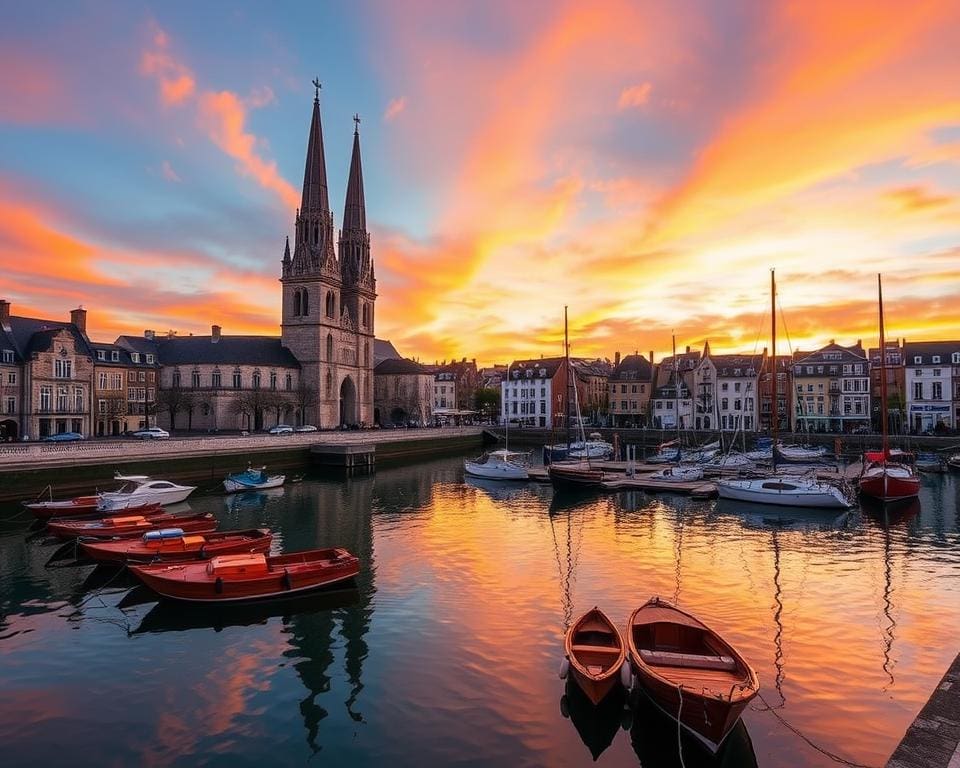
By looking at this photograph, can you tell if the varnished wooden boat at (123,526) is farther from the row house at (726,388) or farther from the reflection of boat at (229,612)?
the row house at (726,388)

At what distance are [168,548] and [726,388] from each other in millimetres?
96762

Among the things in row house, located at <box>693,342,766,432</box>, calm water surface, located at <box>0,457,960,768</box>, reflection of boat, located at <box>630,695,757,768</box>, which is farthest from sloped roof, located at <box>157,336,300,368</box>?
reflection of boat, located at <box>630,695,757,768</box>

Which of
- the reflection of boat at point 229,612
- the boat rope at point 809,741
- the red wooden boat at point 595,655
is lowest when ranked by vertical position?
the boat rope at point 809,741

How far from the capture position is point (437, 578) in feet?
81.4

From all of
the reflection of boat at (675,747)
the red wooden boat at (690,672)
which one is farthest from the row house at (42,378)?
the reflection of boat at (675,747)

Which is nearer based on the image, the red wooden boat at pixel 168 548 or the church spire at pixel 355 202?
the red wooden boat at pixel 168 548

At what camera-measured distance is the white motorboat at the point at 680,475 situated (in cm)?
5316

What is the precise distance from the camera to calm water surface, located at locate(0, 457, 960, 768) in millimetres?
12844

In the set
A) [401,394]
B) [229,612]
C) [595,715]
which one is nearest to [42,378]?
[229,612]

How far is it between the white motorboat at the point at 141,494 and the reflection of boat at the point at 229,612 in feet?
60.3

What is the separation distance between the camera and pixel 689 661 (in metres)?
13.9

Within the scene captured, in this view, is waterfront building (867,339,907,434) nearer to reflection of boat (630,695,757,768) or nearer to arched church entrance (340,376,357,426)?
arched church entrance (340,376,357,426)

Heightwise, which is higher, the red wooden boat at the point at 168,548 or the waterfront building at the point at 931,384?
the waterfront building at the point at 931,384

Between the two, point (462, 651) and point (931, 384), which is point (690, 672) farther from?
point (931, 384)
